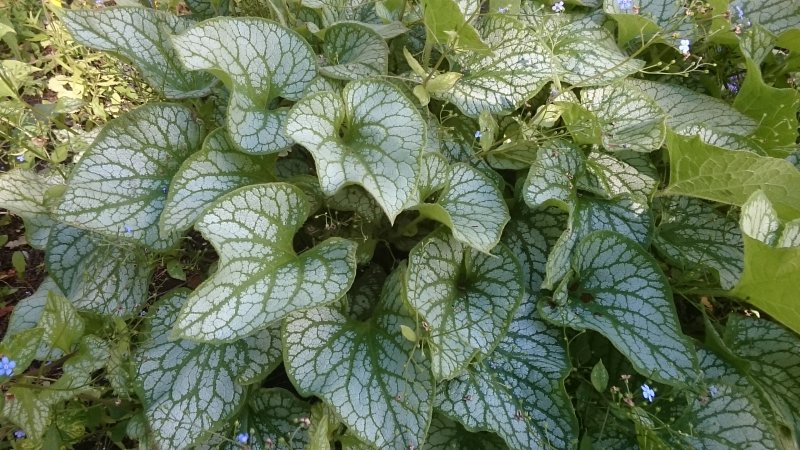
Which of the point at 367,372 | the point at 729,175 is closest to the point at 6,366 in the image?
the point at 367,372

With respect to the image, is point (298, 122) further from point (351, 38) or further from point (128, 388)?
point (128, 388)

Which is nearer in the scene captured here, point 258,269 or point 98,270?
point 258,269

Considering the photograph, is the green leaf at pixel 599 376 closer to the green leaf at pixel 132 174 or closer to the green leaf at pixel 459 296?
the green leaf at pixel 459 296

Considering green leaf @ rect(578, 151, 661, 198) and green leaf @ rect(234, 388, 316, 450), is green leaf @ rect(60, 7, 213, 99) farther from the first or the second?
green leaf @ rect(578, 151, 661, 198)

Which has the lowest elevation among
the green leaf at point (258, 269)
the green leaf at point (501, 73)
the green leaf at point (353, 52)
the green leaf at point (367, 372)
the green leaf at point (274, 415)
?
the green leaf at point (274, 415)

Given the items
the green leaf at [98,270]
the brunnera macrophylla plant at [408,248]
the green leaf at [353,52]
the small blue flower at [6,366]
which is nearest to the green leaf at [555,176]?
the brunnera macrophylla plant at [408,248]

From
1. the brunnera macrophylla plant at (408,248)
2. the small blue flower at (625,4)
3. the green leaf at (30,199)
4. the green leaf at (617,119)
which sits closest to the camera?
the brunnera macrophylla plant at (408,248)

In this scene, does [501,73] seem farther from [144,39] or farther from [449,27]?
[144,39]
